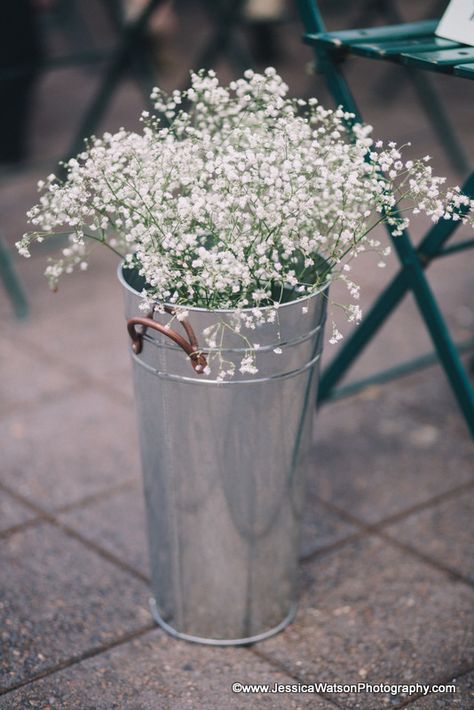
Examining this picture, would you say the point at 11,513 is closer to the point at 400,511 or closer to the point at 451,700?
the point at 400,511

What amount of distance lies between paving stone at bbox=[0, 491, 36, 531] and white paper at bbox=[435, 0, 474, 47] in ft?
6.43

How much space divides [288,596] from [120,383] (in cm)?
160

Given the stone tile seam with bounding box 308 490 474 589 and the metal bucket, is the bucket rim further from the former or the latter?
the stone tile seam with bounding box 308 490 474 589

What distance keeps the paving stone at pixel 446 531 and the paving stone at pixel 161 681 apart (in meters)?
0.71

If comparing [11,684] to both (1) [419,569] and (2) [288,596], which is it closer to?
(2) [288,596]

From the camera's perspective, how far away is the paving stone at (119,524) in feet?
9.02

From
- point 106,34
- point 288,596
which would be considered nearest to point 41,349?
point 288,596

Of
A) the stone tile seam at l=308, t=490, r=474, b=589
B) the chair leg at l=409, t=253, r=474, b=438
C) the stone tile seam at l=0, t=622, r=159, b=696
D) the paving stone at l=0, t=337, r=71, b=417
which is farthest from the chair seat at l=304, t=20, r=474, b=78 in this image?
the paving stone at l=0, t=337, r=71, b=417

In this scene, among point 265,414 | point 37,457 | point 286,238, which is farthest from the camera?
point 37,457

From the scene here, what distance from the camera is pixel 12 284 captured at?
4.24m

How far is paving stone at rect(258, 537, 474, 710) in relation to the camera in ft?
7.46

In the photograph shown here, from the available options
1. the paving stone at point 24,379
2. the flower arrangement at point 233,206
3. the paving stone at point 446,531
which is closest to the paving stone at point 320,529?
the paving stone at point 446,531

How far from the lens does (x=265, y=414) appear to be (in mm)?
2105

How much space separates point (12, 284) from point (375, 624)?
257 centimetres
